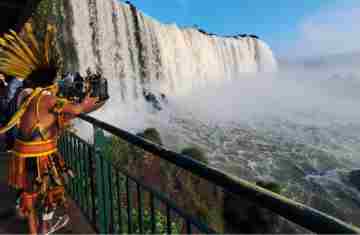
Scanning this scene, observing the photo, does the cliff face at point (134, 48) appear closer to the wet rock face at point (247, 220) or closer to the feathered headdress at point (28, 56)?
the wet rock face at point (247, 220)

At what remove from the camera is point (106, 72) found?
725 inches

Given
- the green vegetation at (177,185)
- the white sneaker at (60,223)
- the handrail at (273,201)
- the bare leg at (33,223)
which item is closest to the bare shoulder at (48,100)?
the bare leg at (33,223)

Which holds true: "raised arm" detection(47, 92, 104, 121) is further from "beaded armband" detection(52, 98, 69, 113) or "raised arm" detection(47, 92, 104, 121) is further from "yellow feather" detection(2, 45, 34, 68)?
"yellow feather" detection(2, 45, 34, 68)

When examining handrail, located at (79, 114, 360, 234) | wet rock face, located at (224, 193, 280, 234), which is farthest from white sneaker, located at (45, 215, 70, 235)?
wet rock face, located at (224, 193, 280, 234)

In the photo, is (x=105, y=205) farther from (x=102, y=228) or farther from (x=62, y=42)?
(x=62, y=42)

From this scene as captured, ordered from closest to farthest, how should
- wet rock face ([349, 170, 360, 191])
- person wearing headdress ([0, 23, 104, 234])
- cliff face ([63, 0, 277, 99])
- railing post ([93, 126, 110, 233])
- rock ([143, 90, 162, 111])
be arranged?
person wearing headdress ([0, 23, 104, 234]), railing post ([93, 126, 110, 233]), wet rock face ([349, 170, 360, 191]), cliff face ([63, 0, 277, 99]), rock ([143, 90, 162, 111])

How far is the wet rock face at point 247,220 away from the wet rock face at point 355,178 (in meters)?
4.55

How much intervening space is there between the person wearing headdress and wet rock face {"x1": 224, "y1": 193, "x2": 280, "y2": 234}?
708 centimetres

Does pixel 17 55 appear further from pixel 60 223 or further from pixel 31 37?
pixel 60 223

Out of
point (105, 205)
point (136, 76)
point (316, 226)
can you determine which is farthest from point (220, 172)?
point (136, 76)

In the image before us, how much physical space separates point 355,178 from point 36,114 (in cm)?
1268

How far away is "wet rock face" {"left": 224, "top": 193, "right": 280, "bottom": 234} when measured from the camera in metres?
8.50

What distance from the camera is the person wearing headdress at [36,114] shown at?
1942 mm

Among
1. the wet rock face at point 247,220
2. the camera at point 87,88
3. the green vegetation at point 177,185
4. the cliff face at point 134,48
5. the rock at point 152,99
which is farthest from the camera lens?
the rock at point 152,99
